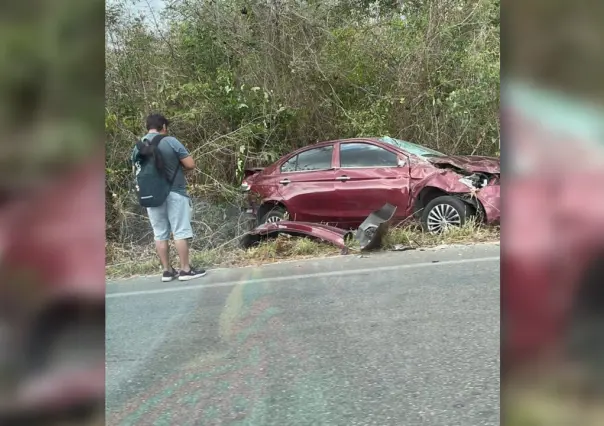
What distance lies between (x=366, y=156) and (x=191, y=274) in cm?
200

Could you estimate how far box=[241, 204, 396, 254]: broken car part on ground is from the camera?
5.03 meters

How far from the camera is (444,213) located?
18.5ft

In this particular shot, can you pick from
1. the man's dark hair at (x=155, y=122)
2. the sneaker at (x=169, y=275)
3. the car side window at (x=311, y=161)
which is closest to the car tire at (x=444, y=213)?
the car side window at (x=311, y=161)

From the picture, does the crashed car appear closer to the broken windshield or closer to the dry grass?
the broken windshield

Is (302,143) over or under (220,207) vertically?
over

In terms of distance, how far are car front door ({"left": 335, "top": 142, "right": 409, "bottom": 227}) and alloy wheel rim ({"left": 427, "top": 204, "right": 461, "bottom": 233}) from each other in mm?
430

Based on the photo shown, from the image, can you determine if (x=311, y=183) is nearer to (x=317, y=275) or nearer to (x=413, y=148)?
(x=317, y=275)

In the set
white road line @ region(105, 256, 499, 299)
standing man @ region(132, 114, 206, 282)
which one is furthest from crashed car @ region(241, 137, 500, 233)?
standing man @ region(132, 114, 206, 282)

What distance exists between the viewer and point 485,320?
3.59 metres

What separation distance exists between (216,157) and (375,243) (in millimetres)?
1712
